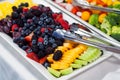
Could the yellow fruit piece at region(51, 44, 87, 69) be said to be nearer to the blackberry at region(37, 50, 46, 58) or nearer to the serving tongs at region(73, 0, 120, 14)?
the blackberry at region(37, 50, 46, 58)

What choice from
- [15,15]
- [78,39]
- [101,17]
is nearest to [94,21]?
[101,17]

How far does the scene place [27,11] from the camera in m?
0.91

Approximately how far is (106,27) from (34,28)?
9.7 inches

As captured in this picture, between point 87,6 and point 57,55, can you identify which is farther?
point 87,6

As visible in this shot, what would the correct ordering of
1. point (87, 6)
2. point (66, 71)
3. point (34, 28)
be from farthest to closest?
point (87, 6) → point (34, 28) → point (66, 71)

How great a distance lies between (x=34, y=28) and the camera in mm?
839

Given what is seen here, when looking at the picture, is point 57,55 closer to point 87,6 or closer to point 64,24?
point 64,24

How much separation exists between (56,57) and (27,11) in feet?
0.90

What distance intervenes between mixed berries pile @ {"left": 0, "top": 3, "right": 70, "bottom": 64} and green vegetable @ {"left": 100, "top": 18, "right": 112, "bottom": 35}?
5.0 inches

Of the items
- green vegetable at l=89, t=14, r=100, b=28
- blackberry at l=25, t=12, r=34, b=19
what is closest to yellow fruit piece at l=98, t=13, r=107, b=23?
green vegetable at l=89, t=14, r=100, b=28

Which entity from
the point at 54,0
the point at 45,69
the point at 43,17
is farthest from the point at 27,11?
the point at 45,69

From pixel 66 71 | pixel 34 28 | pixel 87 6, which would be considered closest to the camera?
pixel 66 71

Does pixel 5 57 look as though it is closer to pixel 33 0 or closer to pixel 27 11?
pixel 27 11

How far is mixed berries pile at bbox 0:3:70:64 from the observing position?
0.75m
